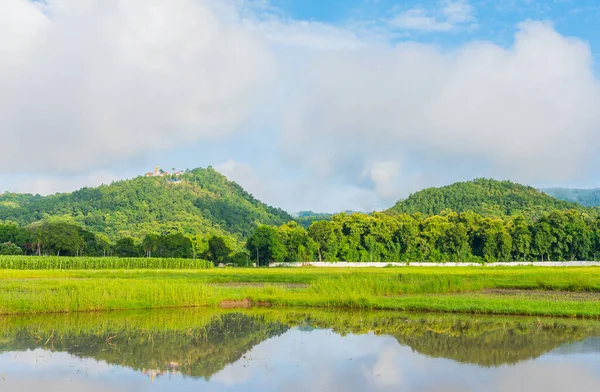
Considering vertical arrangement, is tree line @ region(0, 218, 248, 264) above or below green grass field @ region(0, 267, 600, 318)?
above

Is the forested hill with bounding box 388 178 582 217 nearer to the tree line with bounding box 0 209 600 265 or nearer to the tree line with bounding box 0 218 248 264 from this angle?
the tree line with bounding box 0 209 600 265

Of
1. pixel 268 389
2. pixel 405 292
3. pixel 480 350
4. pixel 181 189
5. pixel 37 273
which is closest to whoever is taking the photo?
pixel 268 389

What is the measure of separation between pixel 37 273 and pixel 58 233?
123 feet

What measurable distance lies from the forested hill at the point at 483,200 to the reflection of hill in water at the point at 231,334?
116645 mm

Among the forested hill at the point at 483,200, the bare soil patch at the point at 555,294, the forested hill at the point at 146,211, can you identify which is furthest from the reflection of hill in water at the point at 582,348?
the forested hill at the point at 483,200

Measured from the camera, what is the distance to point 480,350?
16062 millimetres

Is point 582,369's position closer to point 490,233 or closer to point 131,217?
point 490,233

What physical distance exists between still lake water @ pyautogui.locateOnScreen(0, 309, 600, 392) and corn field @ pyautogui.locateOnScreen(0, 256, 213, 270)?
46494 millimetres

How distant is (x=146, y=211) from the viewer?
14275cm

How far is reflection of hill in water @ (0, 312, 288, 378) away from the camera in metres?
14.7

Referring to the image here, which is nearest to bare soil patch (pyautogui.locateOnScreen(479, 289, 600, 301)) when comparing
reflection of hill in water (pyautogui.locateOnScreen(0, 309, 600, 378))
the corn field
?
reflection of hill in water (pyautogui.locateOnScreen(0, 309, 600, 378))

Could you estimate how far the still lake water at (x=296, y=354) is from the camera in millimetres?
12719

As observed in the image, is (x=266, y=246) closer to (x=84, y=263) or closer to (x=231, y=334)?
(x=84, y=263)

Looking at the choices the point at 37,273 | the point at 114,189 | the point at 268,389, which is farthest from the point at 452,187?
the point at 268,389
